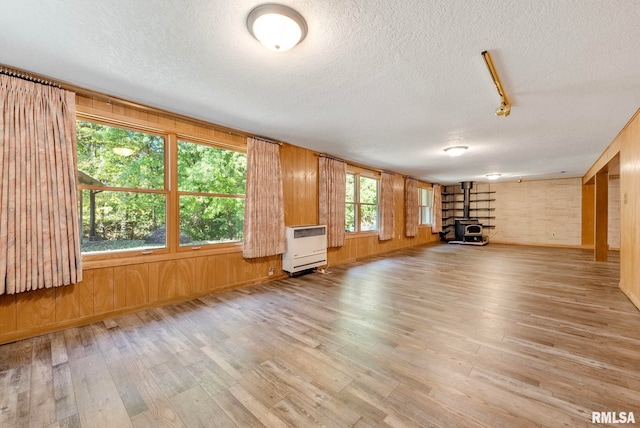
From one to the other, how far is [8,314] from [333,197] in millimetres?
4529

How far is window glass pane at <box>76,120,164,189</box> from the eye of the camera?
266cm

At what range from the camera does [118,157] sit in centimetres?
287

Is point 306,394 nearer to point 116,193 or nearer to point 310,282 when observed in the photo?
point 310,282

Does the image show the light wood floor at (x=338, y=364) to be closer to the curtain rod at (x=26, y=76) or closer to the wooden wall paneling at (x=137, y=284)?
the wooden wall paneling at (x=137, y=284)

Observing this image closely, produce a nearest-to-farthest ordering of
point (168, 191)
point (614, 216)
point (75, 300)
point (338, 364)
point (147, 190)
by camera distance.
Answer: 1. point (338, 364)
2. point (75, 300)
3. point (147, 190)
4. point (168, 191)
5. point (614, 216)

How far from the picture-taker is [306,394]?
159cm

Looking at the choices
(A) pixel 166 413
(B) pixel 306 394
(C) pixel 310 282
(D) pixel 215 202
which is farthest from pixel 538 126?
(A) pixel 166 413

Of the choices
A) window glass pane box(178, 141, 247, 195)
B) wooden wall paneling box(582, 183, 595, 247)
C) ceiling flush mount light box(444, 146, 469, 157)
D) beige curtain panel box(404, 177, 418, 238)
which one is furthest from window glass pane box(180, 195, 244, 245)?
wooden wall paneling box(582, 183, 595, 247)

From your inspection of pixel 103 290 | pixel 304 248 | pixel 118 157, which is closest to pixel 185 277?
pixel 103 290

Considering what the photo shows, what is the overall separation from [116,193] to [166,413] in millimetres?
2394

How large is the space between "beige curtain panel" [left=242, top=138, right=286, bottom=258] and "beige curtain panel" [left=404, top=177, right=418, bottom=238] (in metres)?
4.99

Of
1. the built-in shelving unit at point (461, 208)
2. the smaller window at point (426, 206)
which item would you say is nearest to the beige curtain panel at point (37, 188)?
the smaller window at point (426, 206)

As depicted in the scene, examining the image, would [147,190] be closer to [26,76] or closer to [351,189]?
[26,76]

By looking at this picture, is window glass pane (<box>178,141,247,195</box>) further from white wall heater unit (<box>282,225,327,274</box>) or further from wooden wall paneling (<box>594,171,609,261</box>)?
wooden wall paneling (<box>594,171,609,261</box>)
